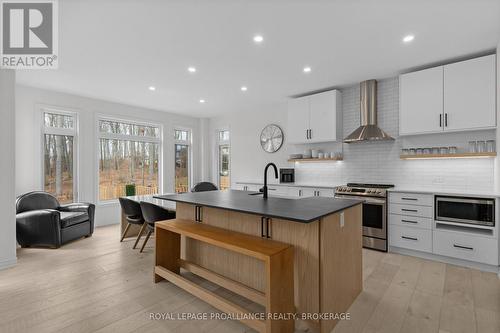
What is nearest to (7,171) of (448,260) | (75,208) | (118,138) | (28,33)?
(75,208)

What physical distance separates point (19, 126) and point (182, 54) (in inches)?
133

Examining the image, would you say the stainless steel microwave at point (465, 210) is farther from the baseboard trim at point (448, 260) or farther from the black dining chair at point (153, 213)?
the black dining chair at point (153, 213)

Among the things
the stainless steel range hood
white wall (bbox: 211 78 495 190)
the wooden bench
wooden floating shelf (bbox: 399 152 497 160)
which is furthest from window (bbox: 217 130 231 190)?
wooden floating shelf (bbox: 399 152 497 160)

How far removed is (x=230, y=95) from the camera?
518cm

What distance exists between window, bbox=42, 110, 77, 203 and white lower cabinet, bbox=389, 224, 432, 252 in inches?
229

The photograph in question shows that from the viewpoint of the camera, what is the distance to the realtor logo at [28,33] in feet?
7.68

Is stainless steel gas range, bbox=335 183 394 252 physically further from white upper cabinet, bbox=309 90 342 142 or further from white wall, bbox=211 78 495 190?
white upper cabinet, bbox=309 90 342 142

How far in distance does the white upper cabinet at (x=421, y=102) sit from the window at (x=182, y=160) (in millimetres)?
5256

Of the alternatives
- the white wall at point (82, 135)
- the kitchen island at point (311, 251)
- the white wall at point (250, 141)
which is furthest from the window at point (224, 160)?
the kitchen island at point (311, 251)

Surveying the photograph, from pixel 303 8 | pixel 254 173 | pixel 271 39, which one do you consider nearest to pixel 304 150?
pixel 254 173

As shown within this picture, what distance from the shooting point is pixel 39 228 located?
12.5 ft

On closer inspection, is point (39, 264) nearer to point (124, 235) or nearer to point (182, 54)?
point (124, 235)

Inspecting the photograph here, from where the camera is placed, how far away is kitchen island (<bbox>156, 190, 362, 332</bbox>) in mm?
1924

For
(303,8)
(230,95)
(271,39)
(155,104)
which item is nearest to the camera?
(303,8)
